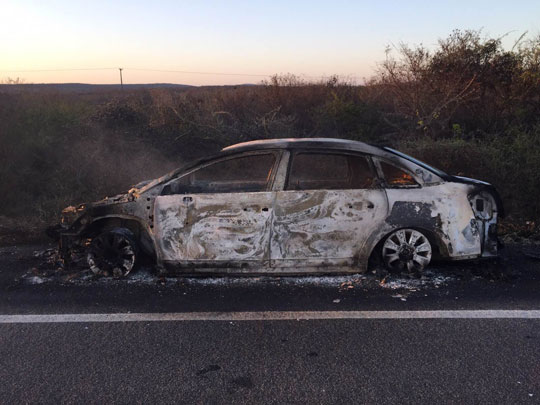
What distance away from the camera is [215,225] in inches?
191

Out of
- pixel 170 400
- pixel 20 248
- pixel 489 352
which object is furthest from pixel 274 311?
pixel 20 248

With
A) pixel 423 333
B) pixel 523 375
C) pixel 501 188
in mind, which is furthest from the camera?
pixel 501 188

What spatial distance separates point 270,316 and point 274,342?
491 mm

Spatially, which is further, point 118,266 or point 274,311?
point 118,266

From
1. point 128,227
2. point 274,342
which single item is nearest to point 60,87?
point 128,227

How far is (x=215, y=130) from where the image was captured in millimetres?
11289

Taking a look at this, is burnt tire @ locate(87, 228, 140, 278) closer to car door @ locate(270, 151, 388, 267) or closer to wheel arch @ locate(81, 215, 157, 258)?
wheel arch @ locate(81, 215, 157, 258)

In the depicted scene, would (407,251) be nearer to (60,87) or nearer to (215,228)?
(215,228)

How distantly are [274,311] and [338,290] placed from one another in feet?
2.77

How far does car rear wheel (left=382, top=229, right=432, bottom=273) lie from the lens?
4.92 m

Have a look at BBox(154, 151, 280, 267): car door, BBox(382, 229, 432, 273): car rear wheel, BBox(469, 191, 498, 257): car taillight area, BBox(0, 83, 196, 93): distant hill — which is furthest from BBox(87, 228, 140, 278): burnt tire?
BBox(0, 83, 196, 93): distant hill

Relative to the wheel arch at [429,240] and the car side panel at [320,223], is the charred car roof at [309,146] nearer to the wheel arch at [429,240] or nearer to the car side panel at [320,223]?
the car side panel at [320,223]

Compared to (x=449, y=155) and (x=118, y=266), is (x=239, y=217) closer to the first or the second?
(x=118, y=266)

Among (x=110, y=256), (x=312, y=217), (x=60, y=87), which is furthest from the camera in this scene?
(x=60, y=87)
